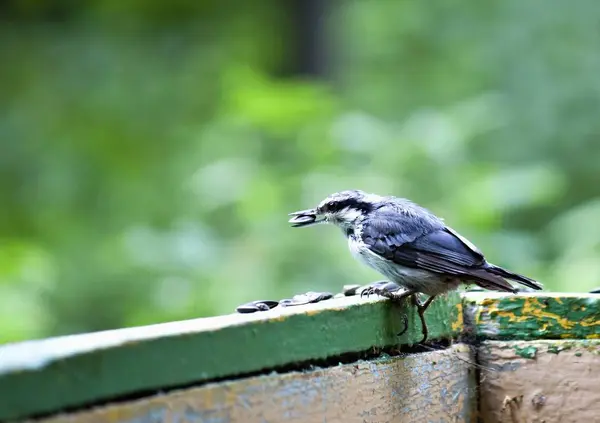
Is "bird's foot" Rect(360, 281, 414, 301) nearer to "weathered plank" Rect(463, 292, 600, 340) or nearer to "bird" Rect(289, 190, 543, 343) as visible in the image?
"bird" Rect(289, 190, 543, 343)

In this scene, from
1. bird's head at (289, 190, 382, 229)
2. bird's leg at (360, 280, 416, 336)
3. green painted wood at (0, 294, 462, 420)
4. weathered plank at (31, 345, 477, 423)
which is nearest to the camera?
green painted wood at (0, 294, 462, 420)

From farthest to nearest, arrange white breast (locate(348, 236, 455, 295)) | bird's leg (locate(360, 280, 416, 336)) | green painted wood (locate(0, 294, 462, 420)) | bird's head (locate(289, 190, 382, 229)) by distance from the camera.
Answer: bird's head (locate(289, 190, 382, 229))
white breast (locate(348, 236, 455, 295))
bird's leg (locate(360, 280, 416, 336))
green painted wood (locate(0, 294, 462, 420))

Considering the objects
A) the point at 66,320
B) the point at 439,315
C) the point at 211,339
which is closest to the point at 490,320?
the point at 439,315

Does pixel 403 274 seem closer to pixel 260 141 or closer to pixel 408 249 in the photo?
pixel 408 249

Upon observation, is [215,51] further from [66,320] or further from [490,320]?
[490,320]

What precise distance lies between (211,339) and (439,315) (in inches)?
35.9

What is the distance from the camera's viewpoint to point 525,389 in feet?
6.93

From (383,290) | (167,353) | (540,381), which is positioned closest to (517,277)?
(540,381)

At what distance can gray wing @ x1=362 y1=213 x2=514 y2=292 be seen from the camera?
2.39 meters

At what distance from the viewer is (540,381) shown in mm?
2100

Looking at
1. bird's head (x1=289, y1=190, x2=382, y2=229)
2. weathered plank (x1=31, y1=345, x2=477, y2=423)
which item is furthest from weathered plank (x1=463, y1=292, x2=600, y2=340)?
bird's head (x1=289, y1=190, x2=382, y2=229)

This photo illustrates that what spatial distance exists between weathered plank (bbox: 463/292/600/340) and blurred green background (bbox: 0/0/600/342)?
2060 mm

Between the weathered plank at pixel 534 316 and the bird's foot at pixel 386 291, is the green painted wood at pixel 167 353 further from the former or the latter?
the weathered plank at pixel 534 316

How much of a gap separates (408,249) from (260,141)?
3.17 metres
